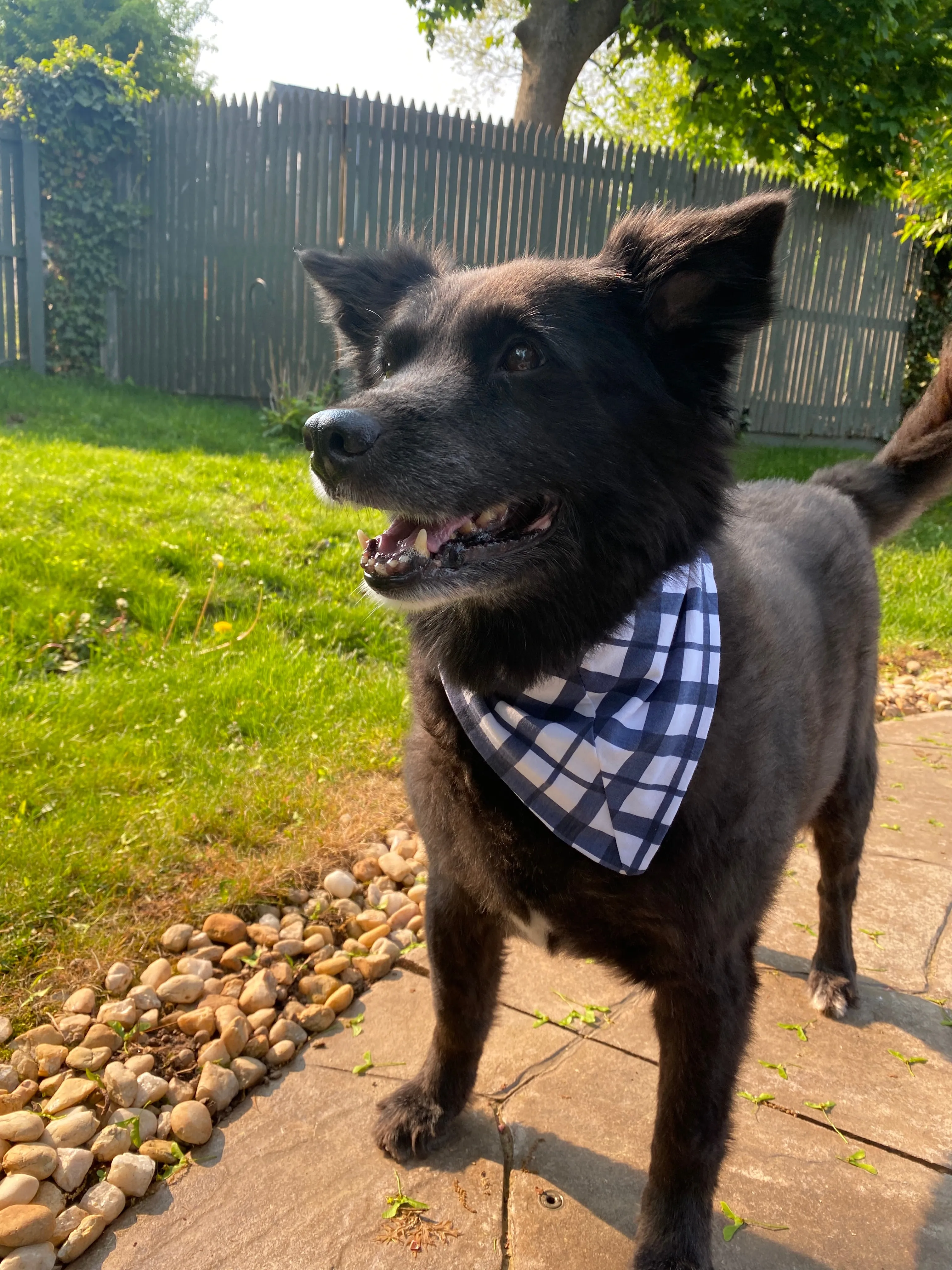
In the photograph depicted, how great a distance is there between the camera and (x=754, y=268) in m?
1.63

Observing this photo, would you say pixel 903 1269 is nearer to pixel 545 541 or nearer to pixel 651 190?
pixel 545 541

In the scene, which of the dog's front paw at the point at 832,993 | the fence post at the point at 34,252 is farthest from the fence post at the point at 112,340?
the dog's front paw at the point at 832,993

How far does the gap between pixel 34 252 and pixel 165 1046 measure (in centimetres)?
898

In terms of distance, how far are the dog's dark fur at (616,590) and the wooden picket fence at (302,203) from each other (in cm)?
705

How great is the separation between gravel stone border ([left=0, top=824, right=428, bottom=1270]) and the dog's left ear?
1361mm

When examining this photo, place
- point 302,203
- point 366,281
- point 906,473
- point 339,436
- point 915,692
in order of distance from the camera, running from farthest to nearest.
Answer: point 302,203
point 915,692
point 906,473
point 366,281
point 339,436

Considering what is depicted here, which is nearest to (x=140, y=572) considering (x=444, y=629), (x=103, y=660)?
(x=103, y=660)

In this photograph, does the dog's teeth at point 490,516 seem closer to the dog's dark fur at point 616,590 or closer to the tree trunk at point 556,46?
the dog's dark fur at point 616,590

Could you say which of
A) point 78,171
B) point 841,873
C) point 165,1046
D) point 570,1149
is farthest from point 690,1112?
point 78,171

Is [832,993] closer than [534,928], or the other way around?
[534,928]

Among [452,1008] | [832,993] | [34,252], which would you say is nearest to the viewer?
[452,1008]

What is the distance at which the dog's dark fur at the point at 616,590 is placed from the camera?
165 centimetres

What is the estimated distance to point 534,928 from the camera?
1.79m

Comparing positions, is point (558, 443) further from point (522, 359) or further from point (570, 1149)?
point (570, 1149)
